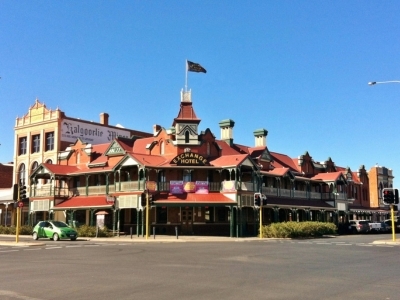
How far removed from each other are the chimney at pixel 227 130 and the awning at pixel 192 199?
11.2m

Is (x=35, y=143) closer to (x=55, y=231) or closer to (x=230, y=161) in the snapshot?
(x=55, y=231)

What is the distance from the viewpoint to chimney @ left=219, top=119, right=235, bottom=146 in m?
53.2

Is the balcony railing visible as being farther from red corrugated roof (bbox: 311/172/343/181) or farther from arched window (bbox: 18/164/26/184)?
arched window (bbox: 18/164/26/184)

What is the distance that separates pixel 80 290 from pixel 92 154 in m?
41.7

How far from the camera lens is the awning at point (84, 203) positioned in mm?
44188

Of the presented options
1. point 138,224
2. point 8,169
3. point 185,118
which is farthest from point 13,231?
point 8,169

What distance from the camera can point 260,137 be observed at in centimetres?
5838

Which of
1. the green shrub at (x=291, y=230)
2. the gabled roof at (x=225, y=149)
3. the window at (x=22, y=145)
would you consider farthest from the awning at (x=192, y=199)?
the window at (x=22, y=145)

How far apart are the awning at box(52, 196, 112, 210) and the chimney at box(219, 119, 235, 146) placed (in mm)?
15386

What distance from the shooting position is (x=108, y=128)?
201 ft

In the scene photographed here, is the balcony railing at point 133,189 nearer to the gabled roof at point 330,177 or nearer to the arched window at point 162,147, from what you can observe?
the gabled roof at point 330,177

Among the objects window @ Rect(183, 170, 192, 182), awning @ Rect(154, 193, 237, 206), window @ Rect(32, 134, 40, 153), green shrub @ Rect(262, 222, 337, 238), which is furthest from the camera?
window @ Rect(32, 134, 40, 153)

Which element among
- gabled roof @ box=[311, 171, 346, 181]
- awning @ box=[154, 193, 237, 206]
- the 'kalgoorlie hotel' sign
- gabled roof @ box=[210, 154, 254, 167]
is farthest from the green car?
gabled roof @ box=[311, 171, 346, 181]

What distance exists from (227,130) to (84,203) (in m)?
17.8
